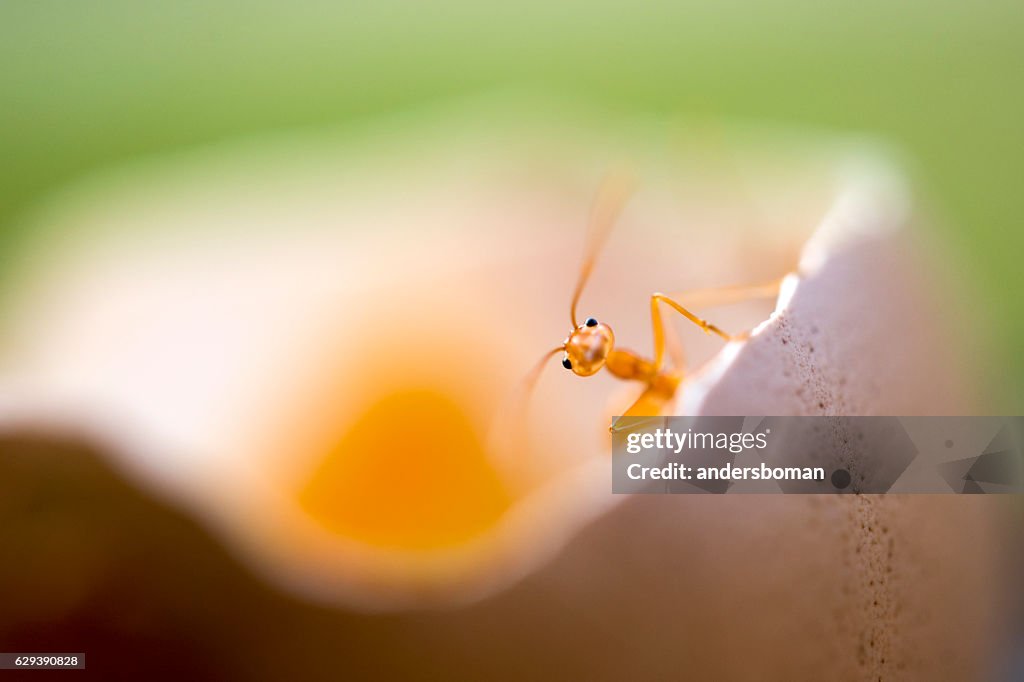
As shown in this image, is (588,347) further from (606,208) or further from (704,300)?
(606,208)

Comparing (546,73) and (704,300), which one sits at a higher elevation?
(546,73)

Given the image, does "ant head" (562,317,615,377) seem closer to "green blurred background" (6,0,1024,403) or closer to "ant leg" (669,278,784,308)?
"ant leg" (669,278,784,308)

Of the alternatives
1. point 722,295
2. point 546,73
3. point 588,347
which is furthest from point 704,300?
point 546,73

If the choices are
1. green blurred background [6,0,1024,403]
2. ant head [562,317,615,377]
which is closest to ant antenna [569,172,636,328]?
green blurred background [6,0,1024,403]

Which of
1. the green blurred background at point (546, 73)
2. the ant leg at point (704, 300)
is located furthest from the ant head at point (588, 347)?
the green blurred background at point (546, 73)

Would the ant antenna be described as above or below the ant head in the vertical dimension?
above

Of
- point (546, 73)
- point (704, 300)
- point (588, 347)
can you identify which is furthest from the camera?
point (546, 73)
